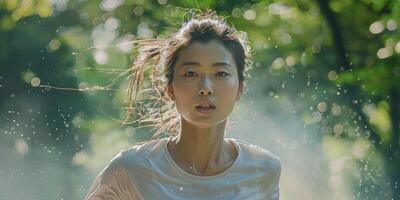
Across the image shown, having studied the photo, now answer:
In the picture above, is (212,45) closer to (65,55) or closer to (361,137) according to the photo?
(361,137)

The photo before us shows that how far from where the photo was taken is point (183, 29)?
390 cm

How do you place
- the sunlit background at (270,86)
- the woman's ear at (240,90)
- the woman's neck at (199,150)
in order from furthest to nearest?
the sunlit background at (270,86)
the woman's ear at (240,90)
the woman's neck at (199,150)

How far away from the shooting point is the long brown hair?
3.86 meters

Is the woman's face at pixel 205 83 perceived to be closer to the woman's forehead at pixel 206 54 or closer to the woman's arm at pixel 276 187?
the woman's forehead at pixel 206 54

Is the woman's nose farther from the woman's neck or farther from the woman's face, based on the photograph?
the woman's neck

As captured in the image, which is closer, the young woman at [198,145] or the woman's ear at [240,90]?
the young woman at [198,145]

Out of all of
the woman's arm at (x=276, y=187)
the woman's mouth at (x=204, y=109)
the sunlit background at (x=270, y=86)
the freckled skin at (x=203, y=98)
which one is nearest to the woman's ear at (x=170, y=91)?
the freckled skin at (x=203, y=98)

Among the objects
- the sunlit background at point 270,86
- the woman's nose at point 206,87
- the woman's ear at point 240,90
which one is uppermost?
the woman's nose at point 206,87

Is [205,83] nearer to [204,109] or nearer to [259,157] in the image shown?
[204,109]

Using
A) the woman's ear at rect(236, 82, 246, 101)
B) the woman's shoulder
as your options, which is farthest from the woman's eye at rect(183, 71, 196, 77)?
the woman's shoulder

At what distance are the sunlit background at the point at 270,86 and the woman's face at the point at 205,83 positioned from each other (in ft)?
21.8

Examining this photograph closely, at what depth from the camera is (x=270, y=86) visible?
42.3ft

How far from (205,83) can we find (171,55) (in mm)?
268

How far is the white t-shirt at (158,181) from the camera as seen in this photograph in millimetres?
3666
